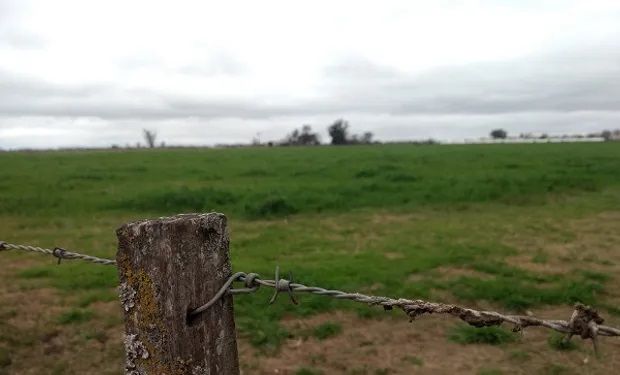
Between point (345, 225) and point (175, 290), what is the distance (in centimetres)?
984

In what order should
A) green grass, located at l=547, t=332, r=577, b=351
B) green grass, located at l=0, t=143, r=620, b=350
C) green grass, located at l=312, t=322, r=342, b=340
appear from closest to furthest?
1. green grass, located at l=547, t=332, r=577, b=351
2. green grass, located at l=312, t=322, r=342, b=340
3. green grass, located at l=0, t=143, r=620, b=350

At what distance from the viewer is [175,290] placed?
1.60 meters

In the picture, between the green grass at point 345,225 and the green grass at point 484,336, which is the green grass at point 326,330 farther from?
the green grass at point 484,336

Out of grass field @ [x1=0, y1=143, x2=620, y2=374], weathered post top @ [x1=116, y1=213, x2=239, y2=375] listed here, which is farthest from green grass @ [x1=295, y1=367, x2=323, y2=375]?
weathered post top @ [x1=116, y1=213, x2=239, y2=375]

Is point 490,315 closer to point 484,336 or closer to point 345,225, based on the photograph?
point 484,336

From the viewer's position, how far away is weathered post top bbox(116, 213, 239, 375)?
159 centimetres

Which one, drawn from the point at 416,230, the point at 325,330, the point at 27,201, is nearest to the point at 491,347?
the point at 325,330

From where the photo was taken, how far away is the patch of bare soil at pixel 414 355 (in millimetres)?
4703

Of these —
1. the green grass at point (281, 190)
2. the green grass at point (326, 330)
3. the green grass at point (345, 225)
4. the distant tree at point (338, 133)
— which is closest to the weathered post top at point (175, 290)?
the green grass at point (345, 225)

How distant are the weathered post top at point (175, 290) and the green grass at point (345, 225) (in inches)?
145

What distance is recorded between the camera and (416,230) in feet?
35.1

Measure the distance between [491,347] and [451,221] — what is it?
6786 mm

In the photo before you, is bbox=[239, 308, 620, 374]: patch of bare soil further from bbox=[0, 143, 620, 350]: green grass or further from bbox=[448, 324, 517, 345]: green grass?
bbox=[0, 143, 620, 350]: green grass

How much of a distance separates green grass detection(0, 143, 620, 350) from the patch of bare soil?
1.23ft
